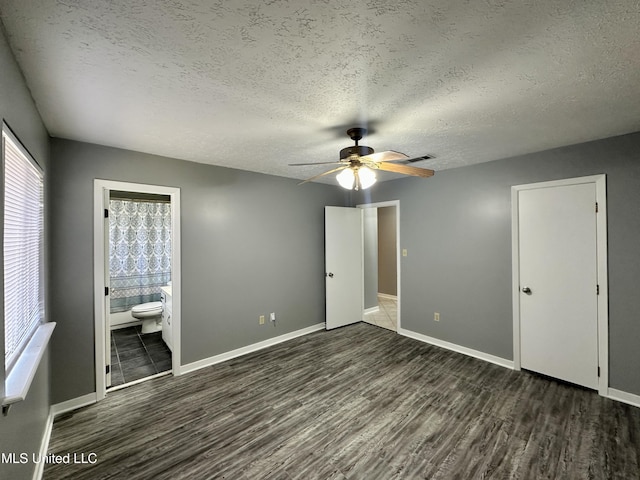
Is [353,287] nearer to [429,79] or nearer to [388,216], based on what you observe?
[388,216]

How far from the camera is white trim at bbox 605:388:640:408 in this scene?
2342 millimetres

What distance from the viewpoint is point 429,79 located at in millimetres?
1506

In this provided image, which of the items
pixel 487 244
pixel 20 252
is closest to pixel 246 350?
pixel 20 252

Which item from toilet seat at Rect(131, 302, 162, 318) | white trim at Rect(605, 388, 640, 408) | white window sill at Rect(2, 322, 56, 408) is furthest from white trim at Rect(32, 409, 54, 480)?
white trim at Rect(605, 388, 640, 408)

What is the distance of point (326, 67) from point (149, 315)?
4304mm

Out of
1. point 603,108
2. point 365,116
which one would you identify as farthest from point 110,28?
point 603,108

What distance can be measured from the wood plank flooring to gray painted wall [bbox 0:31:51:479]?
349 mm

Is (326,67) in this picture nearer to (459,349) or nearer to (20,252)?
(20,252)

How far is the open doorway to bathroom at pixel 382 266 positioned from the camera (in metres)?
4.58

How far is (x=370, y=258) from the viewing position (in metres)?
5.20

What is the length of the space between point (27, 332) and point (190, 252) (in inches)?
59.4

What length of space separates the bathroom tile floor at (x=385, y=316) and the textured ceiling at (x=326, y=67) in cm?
318

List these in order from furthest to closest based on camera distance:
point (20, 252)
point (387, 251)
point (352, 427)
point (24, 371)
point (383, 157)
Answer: point (387, 251) < point (352, 427) < point (383, 157) < point (20, 252) < point (24, 371)

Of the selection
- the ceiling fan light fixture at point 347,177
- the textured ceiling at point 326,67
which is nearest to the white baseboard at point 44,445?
the textured ceiling at point 326,67
